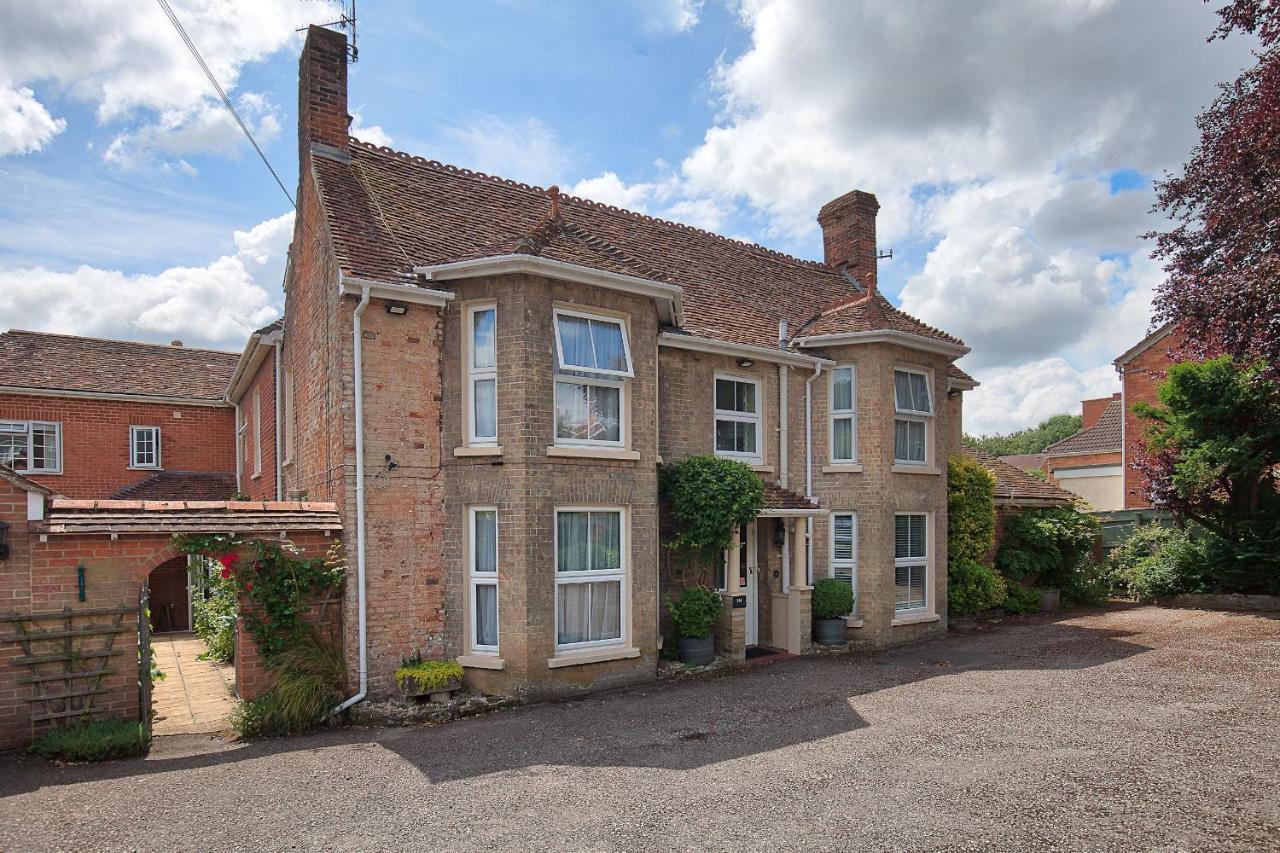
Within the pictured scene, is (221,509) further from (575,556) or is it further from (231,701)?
(575,556)

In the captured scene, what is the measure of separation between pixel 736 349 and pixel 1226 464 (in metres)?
12.2

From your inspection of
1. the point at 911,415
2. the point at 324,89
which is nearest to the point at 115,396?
the point at 324,89

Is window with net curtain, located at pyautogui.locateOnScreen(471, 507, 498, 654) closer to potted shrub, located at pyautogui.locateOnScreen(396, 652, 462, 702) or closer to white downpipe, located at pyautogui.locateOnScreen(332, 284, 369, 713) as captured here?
potted shrub, located at pyautogui.locateOnScreen(396, 652, 462, 702)

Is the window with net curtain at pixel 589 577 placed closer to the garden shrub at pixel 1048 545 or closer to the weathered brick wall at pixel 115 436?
the garden shrub at pixel 1048 545

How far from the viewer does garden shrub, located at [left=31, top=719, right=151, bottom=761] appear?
7.43m

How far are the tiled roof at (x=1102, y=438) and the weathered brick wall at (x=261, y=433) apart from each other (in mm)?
34439

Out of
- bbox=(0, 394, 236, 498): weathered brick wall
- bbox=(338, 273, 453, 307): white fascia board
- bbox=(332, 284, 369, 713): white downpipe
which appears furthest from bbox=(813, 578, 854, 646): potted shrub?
bbox=(0, 394, 236, 498): weathered brick wall

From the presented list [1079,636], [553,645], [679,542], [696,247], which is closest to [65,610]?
[553,645]

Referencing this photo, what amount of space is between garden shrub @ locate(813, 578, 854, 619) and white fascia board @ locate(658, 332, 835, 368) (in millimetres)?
4071

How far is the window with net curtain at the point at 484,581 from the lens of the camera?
31.9ft

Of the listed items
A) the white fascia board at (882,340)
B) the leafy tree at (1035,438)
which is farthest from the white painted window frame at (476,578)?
the leafy tree at (1035,438)

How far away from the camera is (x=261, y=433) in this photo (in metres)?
15.9

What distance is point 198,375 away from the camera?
21578mm

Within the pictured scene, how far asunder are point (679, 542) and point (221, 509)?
248 inches
